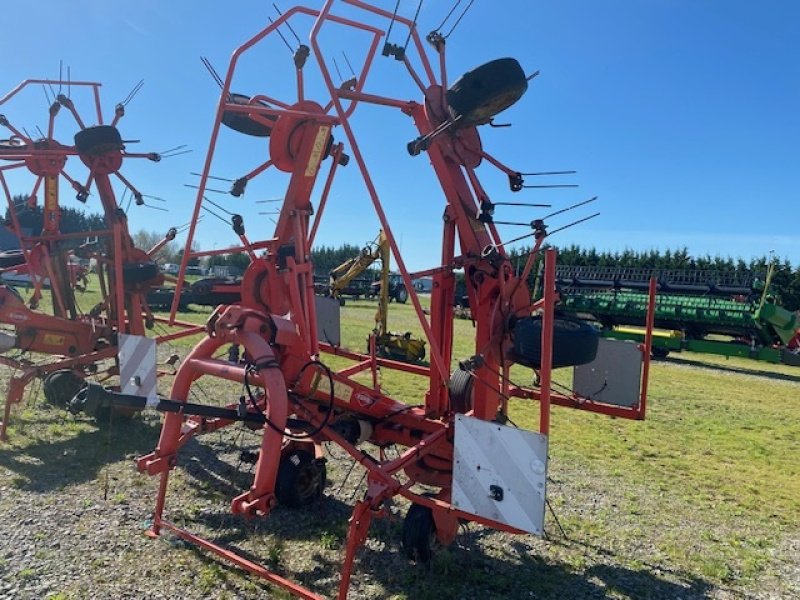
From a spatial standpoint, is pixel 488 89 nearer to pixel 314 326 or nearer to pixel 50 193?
pixel 314 326

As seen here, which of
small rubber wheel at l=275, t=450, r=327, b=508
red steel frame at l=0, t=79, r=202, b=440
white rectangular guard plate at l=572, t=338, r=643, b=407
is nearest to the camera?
white rectangular guard plate at l=572, t=338, r=643, b=407

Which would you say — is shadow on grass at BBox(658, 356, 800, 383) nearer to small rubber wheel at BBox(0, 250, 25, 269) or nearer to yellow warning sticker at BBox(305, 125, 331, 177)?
yellow warning sticker at BBox(305, 125, 331, 177)

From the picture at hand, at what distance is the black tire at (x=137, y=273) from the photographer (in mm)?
7809

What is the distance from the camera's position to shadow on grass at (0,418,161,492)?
5949 millimetres

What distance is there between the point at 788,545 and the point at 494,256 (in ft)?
12.5

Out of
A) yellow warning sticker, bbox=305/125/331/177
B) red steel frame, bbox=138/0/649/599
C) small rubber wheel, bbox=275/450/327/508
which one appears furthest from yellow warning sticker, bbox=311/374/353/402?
yellow warning sticker, bbox=305/125/331/177

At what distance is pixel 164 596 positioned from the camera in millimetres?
3973

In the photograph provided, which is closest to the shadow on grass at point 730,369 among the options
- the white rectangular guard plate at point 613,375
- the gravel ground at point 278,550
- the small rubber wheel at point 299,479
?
the gravel ground at point 278,550

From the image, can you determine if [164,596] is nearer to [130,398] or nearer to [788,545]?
[130,398]

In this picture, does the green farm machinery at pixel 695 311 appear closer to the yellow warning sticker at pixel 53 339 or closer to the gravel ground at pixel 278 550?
the gravel ground at pixel 278 550

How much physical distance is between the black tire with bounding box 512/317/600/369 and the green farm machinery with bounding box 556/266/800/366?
13248 millimetres

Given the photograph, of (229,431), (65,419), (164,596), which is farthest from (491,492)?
(65,419)

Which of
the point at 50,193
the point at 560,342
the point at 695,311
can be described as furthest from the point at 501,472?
the point at 695,311

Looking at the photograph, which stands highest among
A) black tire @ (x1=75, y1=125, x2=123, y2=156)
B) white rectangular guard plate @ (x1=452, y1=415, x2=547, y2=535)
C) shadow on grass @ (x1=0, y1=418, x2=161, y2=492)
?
black tire @ (x1=75, y1=125, x2=123, y2=156)
